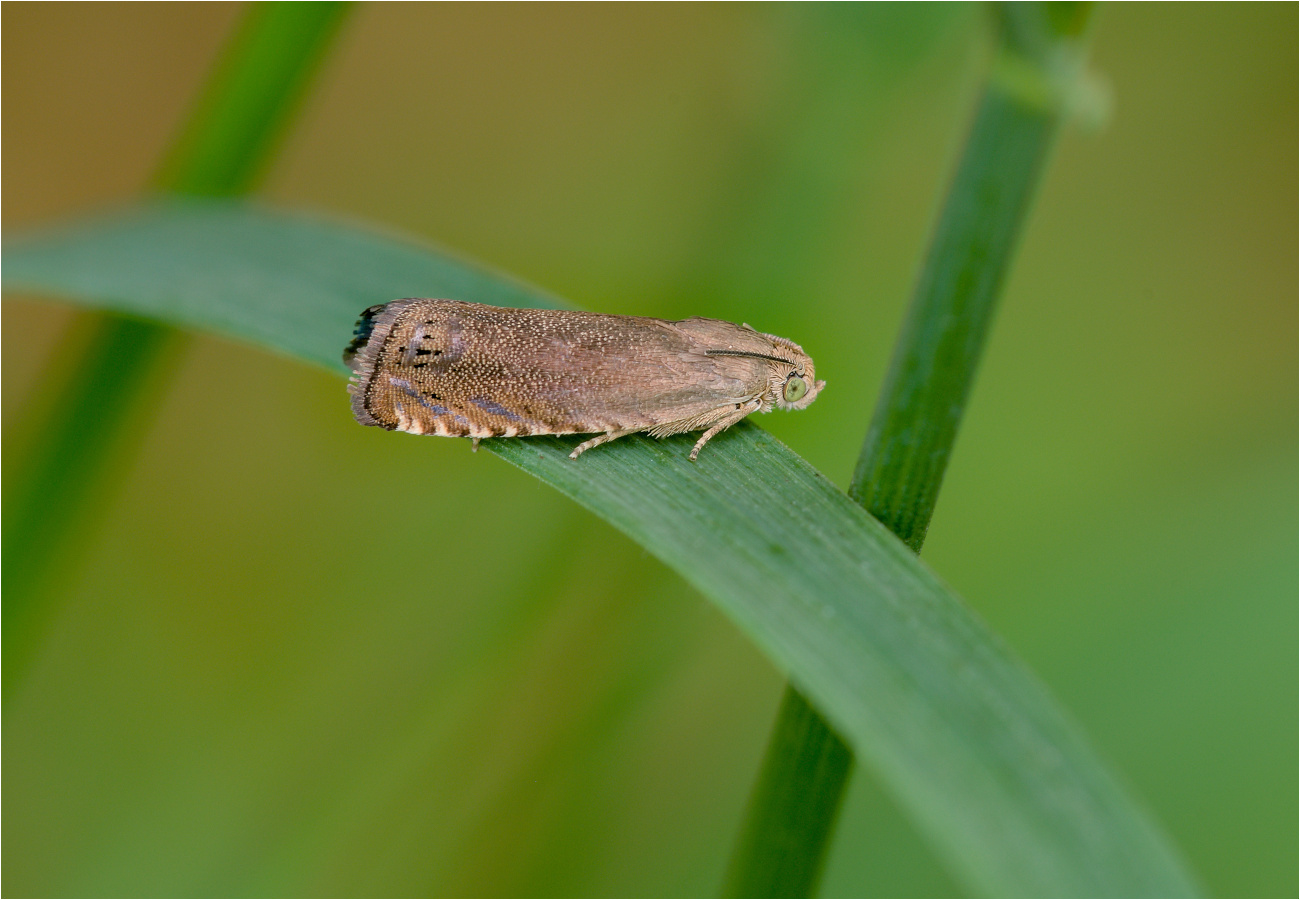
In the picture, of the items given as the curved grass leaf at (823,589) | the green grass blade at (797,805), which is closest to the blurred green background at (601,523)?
the curved grass leaf at (823,589)

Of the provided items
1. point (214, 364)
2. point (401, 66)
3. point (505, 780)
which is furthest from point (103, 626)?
point (401, 66)

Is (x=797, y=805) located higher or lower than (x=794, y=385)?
lower

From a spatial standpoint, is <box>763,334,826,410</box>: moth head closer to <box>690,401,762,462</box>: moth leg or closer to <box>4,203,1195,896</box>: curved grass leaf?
<box>690,401,762,462</box>: moth leg

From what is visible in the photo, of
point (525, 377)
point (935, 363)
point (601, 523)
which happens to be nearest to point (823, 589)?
point (935, 363)

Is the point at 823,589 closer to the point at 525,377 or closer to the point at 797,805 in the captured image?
the point at 797,805

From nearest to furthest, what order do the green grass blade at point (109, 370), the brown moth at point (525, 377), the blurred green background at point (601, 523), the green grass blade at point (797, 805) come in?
the green grass blade at point (797, 805)
the brown moth at point (525, 377)
the green grass blade at point (109, 370)
the blurred green background at point (601, 523)

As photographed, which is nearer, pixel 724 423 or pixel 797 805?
pixel 797 805

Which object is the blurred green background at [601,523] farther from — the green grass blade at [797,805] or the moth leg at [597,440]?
the green grass blade at [797,805]
